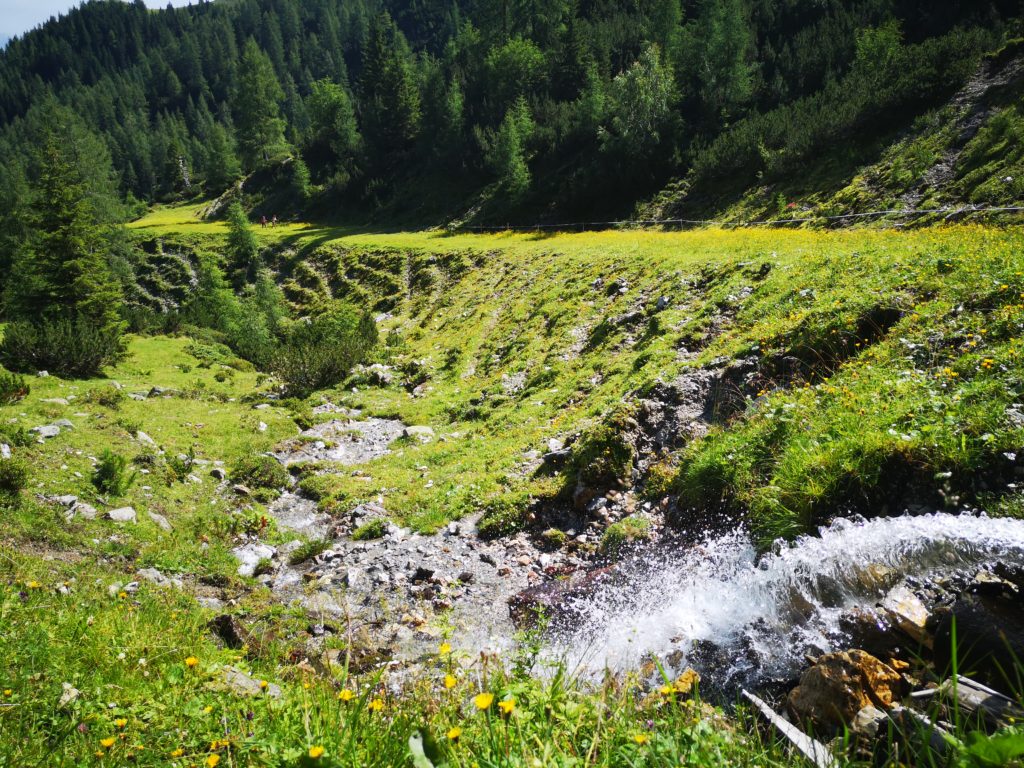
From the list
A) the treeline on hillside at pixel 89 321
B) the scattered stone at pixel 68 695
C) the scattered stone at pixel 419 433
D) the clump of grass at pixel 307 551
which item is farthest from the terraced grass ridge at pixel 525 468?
the treeline on hillside at pixel 89 321

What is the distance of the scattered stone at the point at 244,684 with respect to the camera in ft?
13.5

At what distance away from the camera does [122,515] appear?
9.95 meters

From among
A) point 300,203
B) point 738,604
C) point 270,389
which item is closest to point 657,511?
point 738,604

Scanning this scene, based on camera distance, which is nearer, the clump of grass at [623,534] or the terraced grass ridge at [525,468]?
the terraced grass ridge at [525,468]

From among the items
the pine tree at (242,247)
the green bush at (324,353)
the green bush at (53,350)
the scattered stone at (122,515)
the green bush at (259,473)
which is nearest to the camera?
the scattered stone at (122,515)

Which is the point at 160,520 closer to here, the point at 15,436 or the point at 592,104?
the point at 15,436

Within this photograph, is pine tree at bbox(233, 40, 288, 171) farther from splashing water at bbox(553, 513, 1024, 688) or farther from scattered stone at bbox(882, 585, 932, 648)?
scattered stone at bbox(882, 585, 932, 648)

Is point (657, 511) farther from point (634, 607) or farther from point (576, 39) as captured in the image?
point (576, 39)

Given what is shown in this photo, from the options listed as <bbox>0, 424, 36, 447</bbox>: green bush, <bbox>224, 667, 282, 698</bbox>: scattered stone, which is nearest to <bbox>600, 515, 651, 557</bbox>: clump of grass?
<bbox>224, 667, 282, 698</bbox>: scattered stone

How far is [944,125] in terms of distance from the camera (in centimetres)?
3328

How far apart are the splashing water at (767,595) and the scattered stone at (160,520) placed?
26.8 feet

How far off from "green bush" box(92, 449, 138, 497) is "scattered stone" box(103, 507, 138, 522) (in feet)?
2.50

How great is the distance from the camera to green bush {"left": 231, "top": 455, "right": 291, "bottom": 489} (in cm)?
1320

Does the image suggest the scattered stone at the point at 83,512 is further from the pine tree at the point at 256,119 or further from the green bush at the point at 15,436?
the pine tree at the point at 256,119
